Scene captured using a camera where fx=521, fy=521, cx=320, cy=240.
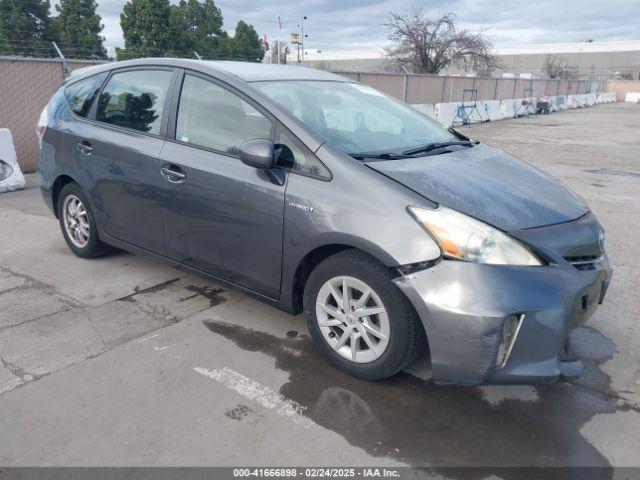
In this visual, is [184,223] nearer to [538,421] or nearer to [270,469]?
[270,469]

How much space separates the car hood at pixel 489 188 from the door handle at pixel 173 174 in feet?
4.39

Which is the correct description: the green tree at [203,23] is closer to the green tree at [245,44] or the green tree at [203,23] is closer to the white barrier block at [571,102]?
the green tree at [245,44]

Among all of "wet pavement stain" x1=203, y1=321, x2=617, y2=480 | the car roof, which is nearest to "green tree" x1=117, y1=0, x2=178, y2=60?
the car roof

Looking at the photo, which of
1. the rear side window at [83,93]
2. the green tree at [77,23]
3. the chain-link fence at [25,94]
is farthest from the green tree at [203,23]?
the rear side window at [83,93]

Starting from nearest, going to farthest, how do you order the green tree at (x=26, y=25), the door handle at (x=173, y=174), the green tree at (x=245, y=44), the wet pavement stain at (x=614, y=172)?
the door handle at (x=173, y=174) < the wet pavement stain at (x=614, y=172) < the green tree at (x=26, y=25) < the green tree at (x=245, y=44)

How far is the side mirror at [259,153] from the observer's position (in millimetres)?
2908

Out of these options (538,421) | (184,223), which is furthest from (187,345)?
(538,421)

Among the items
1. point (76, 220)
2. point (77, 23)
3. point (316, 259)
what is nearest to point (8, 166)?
point (76, 220)

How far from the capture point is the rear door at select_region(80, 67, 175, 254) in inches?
146

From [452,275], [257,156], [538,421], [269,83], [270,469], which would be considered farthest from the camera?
[269,83]

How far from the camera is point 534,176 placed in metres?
3.32

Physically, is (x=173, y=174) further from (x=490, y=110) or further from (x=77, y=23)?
(x=77, y=23)

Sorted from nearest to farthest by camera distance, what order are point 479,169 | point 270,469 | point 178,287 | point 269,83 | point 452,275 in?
point 270,469, point 452,275, point 479,169, point 269,83, point 178,287

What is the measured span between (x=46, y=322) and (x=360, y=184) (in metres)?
2.39
